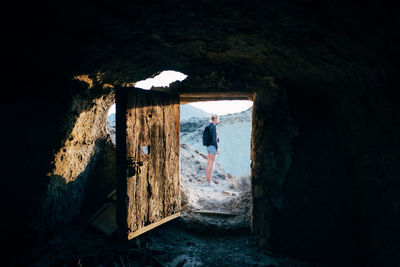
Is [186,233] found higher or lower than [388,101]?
lower

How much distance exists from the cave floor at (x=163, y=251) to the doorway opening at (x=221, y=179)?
23 centimetres

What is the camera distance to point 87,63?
2.14 m

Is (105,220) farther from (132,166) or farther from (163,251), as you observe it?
(132,166)

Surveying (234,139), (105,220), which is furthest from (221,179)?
(234,139)

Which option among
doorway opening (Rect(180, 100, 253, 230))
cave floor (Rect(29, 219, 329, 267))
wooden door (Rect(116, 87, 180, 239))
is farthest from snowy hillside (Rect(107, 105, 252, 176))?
cave floor (Rect(29, 219, 329, 267))

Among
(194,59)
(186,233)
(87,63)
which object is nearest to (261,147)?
(194,59)

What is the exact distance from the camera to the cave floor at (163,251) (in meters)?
2.33

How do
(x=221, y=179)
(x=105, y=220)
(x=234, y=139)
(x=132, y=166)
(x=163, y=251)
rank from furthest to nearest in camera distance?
(x=234, y=139), (x=221, y=179), (x=105, y=220), (x=163, y=251), (x=132, y=166)

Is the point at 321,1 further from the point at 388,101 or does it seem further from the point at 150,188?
the point at 150,188

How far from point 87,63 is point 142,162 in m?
1.23

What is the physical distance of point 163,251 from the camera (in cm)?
261

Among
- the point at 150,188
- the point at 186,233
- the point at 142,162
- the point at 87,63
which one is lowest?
the point at 186,233

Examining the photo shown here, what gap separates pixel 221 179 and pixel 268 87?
4.68 meters

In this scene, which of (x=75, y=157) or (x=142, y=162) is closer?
(x=142, y=162)
